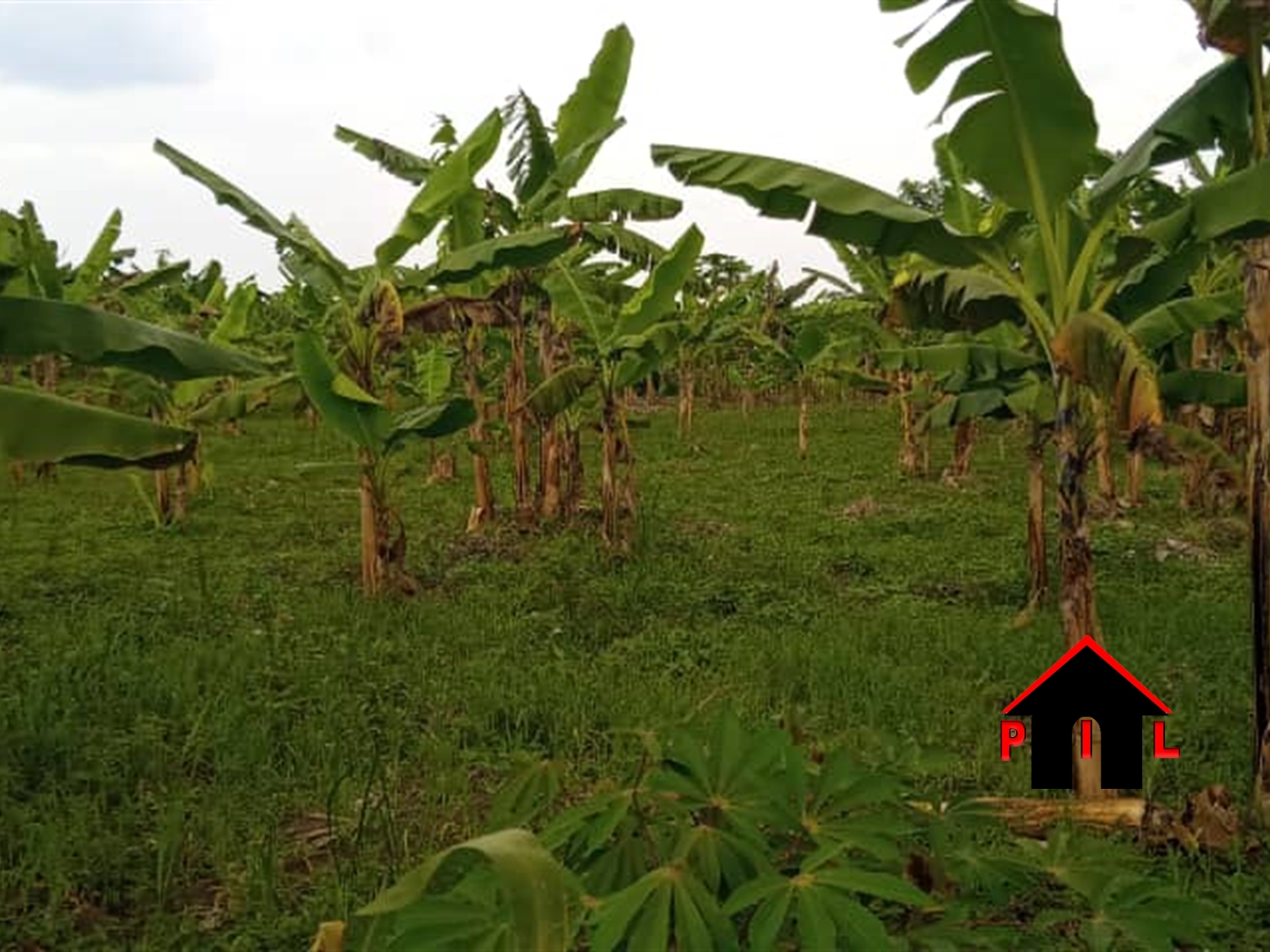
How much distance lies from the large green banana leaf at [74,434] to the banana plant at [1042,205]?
221cm

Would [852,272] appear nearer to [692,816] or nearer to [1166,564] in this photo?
[1166,564]

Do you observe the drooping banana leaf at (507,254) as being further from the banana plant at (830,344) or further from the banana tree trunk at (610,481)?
the banana plant at (830,344)

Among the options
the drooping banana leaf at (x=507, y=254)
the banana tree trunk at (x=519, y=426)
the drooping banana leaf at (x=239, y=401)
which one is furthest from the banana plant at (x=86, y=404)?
the banana tree trunk at (x=519, y=426)

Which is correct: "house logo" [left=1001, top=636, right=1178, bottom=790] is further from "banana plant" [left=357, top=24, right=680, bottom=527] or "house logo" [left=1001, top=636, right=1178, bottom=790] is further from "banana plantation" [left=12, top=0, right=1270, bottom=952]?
"banana plant" [left=357, top=24, right=680, bottom=527]

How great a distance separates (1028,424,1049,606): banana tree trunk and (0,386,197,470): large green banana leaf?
5258 millimetres

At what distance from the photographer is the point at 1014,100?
12.0 ft

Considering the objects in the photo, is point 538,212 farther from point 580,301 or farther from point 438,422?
point 438,422

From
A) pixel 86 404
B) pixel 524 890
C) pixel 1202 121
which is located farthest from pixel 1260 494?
pixel 86 404

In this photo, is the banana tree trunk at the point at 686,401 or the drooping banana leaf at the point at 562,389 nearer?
the drooping banana leaf at the point at 562,389

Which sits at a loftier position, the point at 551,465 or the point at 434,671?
the point at 551,465

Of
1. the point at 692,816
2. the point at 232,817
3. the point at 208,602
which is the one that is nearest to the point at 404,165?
the point at 208,602

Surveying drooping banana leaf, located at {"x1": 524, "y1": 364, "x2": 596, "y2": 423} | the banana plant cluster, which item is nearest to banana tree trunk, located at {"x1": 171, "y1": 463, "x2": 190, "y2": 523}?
drooping banana leaf, located at {"x1": 524, "y1": 364, "x2": 596, "y2": 423}

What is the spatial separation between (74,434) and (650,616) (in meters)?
3.96

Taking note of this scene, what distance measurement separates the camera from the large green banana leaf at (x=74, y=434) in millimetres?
3369
